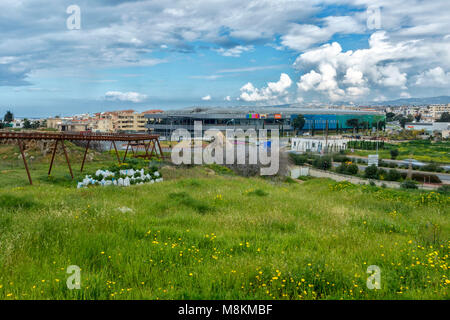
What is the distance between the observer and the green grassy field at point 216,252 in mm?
4586

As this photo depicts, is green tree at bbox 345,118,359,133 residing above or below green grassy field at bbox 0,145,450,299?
above

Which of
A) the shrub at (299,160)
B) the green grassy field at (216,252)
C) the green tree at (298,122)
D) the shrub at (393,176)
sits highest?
the green tree at (298,122)

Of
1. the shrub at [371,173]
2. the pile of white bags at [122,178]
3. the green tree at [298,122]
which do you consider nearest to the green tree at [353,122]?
the green tree at [298,122]

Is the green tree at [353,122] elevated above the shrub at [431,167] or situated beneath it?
elevated above

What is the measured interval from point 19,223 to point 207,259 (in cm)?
462

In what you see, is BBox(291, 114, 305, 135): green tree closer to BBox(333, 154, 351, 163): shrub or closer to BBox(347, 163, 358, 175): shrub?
BBox(333, 154, 351, 163): shrub

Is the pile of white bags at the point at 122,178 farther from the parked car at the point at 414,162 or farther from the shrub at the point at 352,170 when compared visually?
the parked car at the point at 414,162

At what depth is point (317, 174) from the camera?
4506cm

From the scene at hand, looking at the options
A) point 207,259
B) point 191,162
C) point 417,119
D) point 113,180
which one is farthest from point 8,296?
point 417,119

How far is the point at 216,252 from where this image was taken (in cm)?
597

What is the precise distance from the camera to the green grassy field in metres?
4.59

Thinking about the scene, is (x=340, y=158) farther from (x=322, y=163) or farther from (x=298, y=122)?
(x=298, y=122)

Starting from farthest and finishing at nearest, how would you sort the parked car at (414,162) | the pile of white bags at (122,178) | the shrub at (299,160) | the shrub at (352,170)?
the shrub at (299,160) < the parked car at (414,162) < the shrub at (352,170) < the pile of white bags at (122,178)

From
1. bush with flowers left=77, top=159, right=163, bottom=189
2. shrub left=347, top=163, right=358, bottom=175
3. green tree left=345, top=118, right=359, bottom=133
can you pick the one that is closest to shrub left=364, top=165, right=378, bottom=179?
shrub left=347, top=163, right=358, bottom=175
